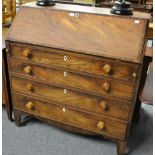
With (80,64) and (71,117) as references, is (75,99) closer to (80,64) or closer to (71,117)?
(71,117)

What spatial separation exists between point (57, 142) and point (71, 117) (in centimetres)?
29

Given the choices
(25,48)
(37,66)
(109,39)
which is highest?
(109,39)

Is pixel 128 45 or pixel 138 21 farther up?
pixel 138 21

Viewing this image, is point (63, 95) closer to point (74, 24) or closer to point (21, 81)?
point (21, 81)

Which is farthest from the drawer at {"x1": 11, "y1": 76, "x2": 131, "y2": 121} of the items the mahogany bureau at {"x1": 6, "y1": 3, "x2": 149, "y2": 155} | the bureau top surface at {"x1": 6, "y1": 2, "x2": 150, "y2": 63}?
the bureau top surface at {"x1": 6, "y1": 2, "x2": 150, "y2": 63}

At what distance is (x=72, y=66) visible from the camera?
1.51m

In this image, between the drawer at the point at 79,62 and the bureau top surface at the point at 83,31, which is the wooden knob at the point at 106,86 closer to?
the drawer at the point at 79,62

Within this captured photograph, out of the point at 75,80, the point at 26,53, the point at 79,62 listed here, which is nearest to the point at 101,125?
the point at 75,80

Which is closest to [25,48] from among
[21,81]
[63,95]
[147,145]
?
[21,81]

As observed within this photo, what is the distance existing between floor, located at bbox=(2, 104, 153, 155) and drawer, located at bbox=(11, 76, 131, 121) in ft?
1.21

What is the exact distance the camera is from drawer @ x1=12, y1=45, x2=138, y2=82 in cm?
138

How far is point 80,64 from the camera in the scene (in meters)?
1.48

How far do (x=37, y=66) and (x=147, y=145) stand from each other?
1.08m

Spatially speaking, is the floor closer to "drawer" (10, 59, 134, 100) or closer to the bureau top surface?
"drawer" (10, 59, 134, 100)
